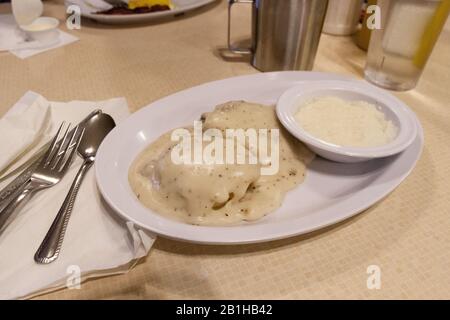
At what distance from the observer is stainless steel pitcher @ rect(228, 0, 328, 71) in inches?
39.7

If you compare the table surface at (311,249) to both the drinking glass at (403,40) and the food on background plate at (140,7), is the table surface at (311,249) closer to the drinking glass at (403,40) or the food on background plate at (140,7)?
the drinking glass at (403,40)

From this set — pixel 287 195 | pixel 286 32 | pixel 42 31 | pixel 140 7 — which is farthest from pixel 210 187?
pixel 140 7

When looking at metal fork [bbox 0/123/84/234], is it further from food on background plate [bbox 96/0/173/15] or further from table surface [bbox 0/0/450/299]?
food on background plate [bbox 96/0/173/15]

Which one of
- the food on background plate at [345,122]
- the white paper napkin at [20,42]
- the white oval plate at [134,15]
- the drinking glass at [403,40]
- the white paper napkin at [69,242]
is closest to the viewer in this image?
the white paper napkin at [69,242]

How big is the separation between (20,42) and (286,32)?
37.6 inches

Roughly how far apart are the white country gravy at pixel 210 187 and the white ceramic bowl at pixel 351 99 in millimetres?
68

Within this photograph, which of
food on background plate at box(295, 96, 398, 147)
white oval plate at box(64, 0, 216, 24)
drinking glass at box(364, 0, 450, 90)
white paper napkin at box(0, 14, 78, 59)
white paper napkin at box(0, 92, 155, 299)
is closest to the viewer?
white paper napkin at box(0, 92, 155, 299)

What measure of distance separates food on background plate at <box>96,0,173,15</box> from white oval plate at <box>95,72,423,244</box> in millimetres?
706

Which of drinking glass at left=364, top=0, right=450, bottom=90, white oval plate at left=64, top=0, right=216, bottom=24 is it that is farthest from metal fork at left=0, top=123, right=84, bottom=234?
drinking glass at left=364, top=0, right=450, bottom=90

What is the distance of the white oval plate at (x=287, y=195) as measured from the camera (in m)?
0.57

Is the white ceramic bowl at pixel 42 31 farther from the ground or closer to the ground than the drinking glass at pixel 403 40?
closer to the ground

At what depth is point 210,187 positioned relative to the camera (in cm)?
65

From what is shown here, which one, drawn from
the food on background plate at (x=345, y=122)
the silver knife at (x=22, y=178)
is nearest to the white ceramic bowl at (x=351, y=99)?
the food on background plate at (x=345, y=122)
